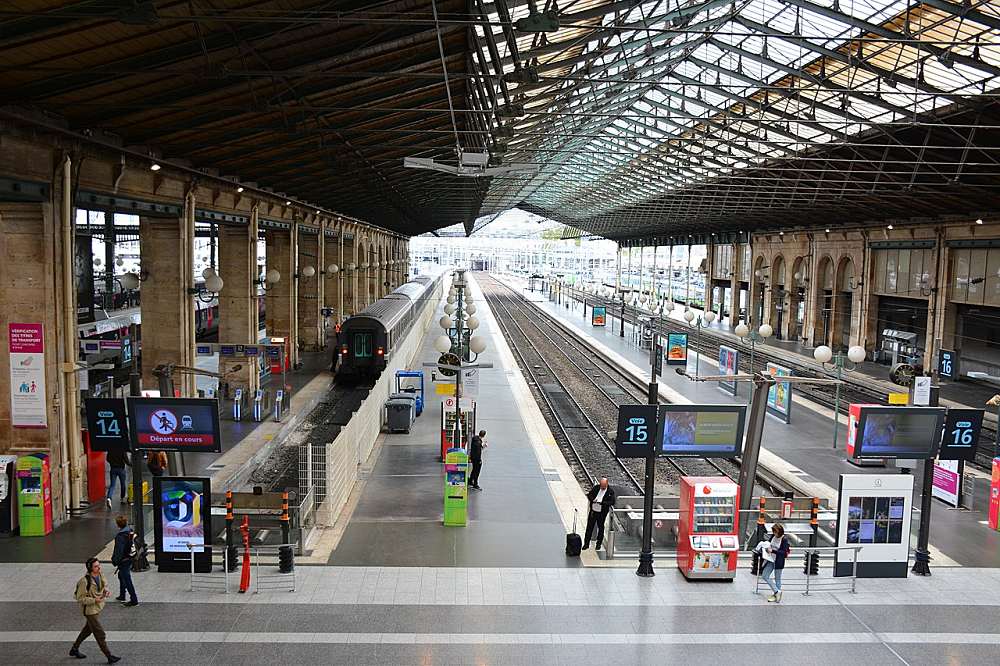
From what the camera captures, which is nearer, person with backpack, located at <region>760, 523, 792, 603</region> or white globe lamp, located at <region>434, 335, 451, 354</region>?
person with backpack, located at <region>760, 523, 792, 603</region>

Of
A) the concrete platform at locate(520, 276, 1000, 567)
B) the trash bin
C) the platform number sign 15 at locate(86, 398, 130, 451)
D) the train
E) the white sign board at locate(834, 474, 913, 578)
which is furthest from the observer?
the train

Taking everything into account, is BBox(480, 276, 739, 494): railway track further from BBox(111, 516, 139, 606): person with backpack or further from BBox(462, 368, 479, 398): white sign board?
BBox(111, 516, 139, 606): person with backpack

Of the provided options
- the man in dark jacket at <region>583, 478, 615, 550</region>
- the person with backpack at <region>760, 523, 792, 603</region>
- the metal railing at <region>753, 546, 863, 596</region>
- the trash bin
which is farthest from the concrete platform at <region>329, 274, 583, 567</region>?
the metal railing at <region>753, 546, 863, 596</region>

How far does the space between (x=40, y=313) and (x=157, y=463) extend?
129 inches

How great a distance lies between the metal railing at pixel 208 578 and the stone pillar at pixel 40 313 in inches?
152

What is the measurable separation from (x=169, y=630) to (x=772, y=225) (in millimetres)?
45900

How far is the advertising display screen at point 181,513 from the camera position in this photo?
1195cm

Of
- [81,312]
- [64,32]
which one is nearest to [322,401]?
[81,312]

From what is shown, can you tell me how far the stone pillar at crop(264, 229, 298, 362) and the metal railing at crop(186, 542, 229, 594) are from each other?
21.3 m

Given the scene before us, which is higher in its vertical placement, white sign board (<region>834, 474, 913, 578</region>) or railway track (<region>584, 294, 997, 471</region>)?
white sign board (<region>834, 474, 913, 578</region>)

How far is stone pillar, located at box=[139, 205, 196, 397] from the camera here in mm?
20594

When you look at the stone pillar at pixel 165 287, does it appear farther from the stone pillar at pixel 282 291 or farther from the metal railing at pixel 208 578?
the stone pillar at pixel 282 291

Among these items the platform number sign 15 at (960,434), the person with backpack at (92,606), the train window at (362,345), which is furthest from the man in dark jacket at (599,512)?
the train window at (362,345)

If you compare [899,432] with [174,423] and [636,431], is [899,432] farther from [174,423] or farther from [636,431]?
[174,423]
